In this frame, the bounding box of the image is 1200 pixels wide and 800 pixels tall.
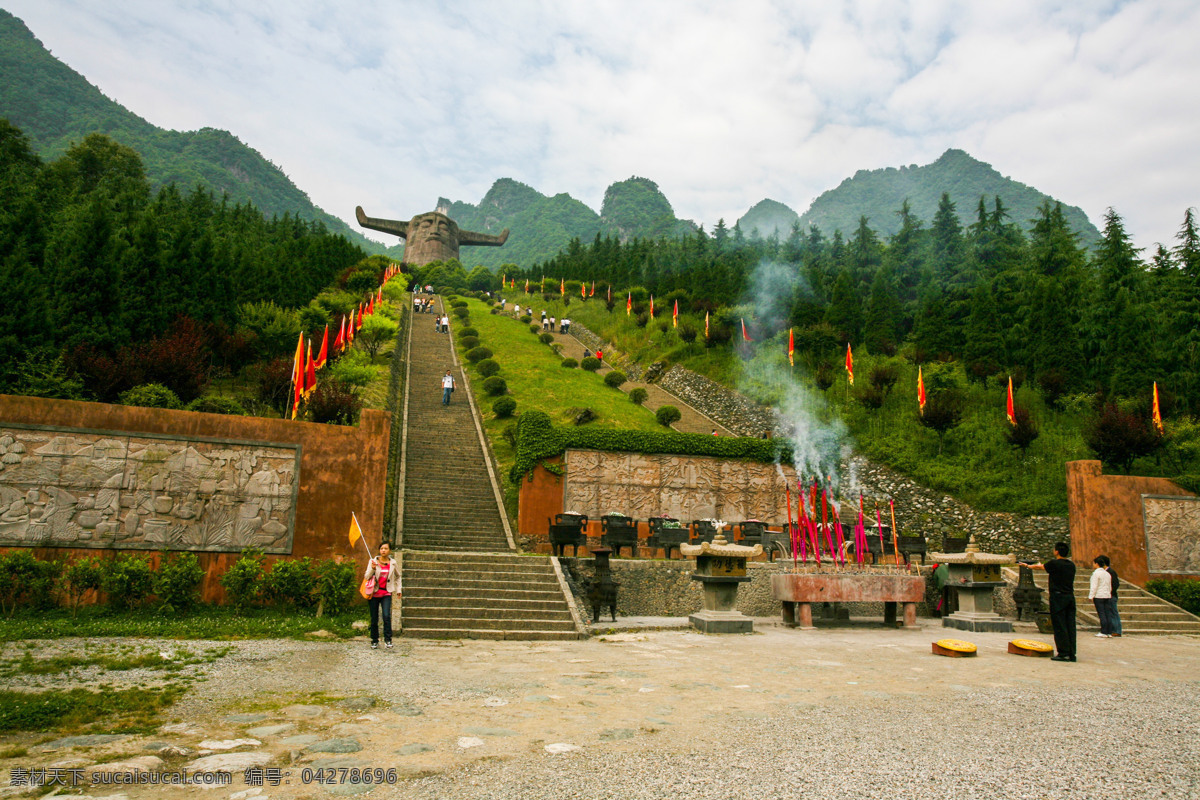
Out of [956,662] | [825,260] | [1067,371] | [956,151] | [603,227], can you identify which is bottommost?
[956,662]

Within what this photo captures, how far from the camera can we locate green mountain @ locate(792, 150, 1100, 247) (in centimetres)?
13962

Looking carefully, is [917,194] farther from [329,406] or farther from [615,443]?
[329,406]

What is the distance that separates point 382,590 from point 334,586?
2169 mm

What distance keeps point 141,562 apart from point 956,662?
1107cm

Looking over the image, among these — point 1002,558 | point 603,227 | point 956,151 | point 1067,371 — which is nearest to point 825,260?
point 1067,371

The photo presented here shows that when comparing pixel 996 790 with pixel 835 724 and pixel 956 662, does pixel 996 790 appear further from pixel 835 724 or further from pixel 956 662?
pixel 956 662

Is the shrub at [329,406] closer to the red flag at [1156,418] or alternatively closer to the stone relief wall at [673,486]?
the stone relief wall at [673,486]

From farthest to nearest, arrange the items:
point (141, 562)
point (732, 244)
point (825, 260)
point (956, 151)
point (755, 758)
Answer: point (956, 151)
point (732, 244)
point (825, 260)
point (141, 562)
point (755, 758)

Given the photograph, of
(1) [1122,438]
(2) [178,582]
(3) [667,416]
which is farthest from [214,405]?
(1) [1122,438]

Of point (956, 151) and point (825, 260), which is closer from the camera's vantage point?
point (825, 260)

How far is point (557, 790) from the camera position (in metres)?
3.36

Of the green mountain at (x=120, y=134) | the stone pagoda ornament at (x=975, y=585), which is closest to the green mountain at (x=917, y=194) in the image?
the green mountain at (x=120, y=134)

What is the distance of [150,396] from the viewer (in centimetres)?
1235

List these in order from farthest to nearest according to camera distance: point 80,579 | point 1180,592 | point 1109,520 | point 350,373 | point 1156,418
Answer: point 350,373 → point 1156,418 → point 1109,520 → point 1180,592 → point 80,579
